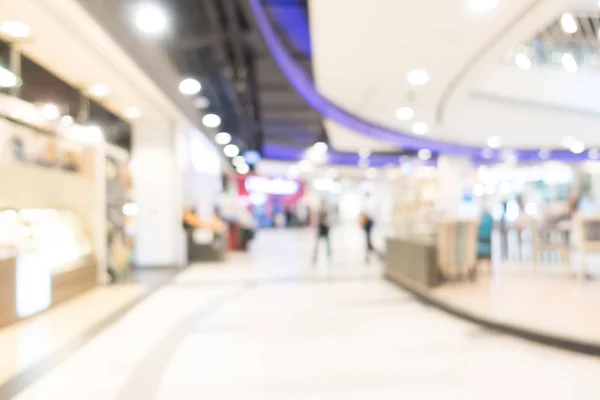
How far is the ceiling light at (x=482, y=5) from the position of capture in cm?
525

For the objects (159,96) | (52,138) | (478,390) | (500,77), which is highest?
(500,77)

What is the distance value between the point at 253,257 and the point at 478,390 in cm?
1024

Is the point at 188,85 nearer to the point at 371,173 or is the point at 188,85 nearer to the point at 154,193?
the point at 154,193

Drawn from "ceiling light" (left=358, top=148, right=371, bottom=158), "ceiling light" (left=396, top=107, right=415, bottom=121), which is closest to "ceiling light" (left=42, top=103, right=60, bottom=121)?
"ceiling light" (left=396, top=107, right=415, bottom=121)

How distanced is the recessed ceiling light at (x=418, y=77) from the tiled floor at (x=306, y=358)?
3659 millimetres

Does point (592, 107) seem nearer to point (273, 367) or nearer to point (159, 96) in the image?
point (159, 96)

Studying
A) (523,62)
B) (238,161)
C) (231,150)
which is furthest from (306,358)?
(238,161)

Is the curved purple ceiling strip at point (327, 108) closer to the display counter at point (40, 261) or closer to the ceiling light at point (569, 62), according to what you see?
the display counter at point (40, 261)

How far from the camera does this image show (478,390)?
334 centimetres

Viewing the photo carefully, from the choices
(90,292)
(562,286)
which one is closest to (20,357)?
(90,292)

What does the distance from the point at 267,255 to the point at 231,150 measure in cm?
601

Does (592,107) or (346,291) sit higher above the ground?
(592,107)

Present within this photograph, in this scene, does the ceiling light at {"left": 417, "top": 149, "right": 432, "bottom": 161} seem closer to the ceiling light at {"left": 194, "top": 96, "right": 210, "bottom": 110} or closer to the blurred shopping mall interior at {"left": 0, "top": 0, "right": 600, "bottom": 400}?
the blurred shopping mall interior at {"left": 0, "top": 0, "right": 600, "bottom": 400}

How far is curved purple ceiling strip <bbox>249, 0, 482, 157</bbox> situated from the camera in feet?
23.1
